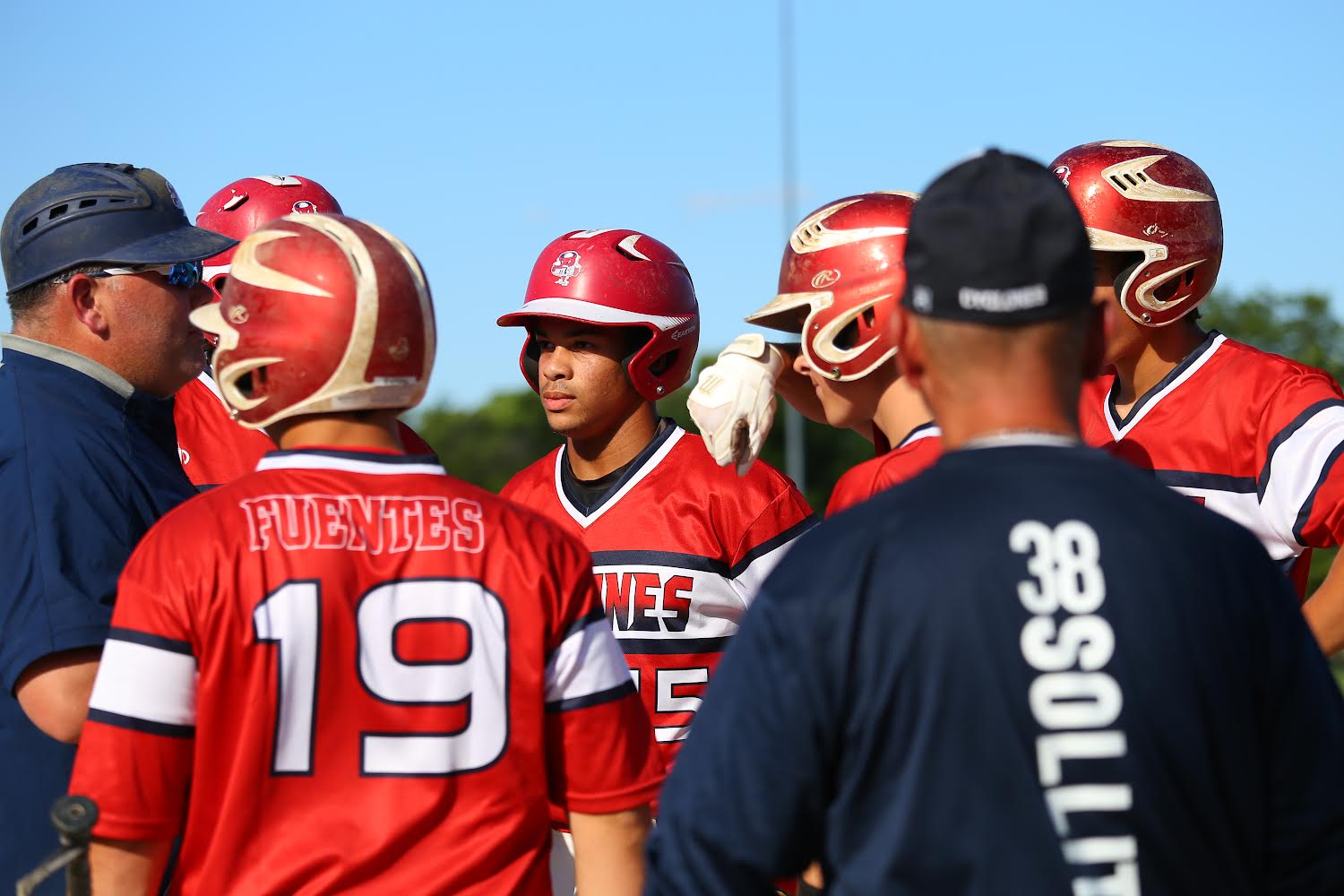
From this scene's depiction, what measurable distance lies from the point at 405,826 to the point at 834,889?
1016 millimetres

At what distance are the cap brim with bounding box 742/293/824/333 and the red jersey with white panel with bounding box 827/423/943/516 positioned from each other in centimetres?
55

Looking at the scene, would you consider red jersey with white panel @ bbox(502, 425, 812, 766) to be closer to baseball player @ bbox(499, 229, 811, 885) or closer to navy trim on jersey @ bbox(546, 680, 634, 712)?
baseball player @ bbox(499, 229, 811, 885)

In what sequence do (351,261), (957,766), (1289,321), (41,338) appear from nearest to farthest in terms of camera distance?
(957,766)
(351,261)
(41,338)
(1289,321)

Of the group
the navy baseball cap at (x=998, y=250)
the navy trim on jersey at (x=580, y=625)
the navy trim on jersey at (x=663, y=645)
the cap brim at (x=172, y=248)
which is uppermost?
the navy baseball cap at (x=998, y=250)

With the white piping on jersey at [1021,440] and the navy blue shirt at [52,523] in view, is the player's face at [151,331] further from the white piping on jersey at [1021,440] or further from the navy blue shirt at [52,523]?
the white piping on jersey at [1021,440]

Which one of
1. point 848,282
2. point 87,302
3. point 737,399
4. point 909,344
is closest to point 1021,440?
point 909,344

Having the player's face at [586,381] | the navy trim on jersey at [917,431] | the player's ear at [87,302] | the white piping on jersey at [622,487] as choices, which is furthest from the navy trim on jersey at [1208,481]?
the player's ear at [87,302]

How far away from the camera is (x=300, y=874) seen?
9.29ft

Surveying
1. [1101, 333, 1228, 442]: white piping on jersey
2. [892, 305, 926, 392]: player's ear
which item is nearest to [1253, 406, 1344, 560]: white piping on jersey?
[1101, 333, 1228, 442]: white piping on jersey

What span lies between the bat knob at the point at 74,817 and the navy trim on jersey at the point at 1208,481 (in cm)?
368

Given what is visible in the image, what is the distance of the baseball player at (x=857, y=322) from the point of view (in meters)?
3.85

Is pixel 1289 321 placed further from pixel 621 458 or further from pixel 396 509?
pixel 396 509

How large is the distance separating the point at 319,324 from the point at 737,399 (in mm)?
1874

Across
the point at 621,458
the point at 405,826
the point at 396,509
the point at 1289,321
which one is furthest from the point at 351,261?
the point at 1289,321
